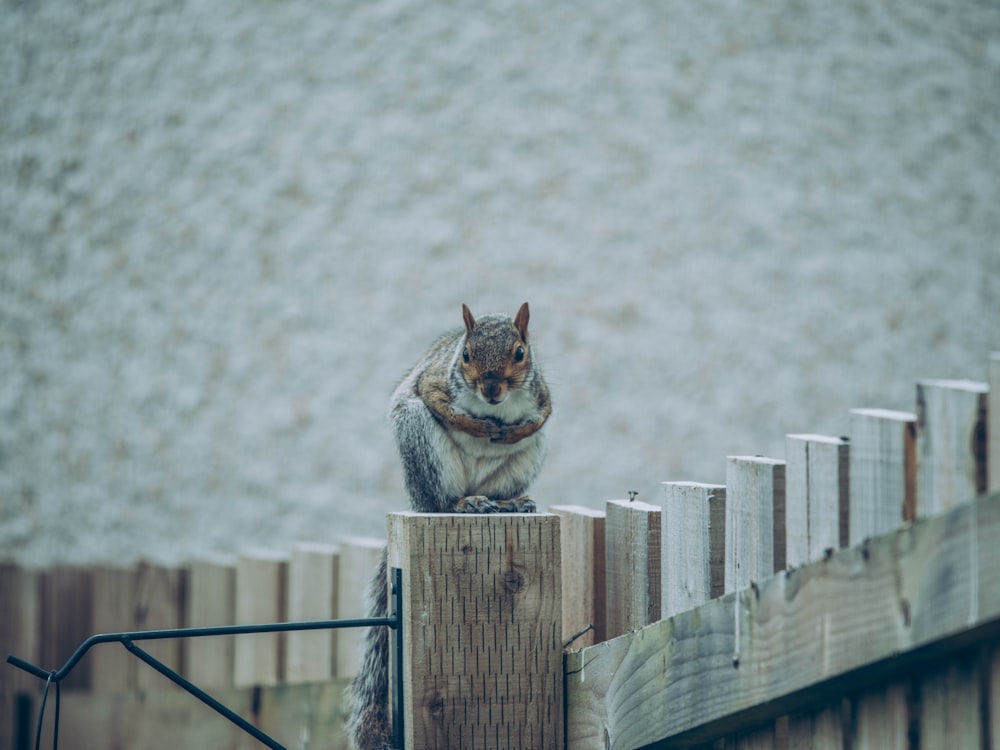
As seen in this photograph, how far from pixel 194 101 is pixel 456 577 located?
306 cm

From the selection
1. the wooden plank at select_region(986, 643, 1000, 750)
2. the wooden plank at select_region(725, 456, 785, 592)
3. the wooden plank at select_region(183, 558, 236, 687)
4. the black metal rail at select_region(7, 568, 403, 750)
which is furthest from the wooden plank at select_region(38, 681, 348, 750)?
the wooden plank at select_region(986, 643, 1000, 750)

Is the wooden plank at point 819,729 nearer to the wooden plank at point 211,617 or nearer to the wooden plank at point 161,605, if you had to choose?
the wooden plank at point 211,617

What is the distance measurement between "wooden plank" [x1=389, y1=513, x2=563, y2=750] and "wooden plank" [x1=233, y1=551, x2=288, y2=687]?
123 centimetres

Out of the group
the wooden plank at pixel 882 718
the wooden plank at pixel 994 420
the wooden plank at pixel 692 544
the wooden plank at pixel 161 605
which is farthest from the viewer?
the wooden plank at pixel 161 605

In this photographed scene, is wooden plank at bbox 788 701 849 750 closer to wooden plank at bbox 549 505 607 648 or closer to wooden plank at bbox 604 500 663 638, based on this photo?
wooden plank at bbox 604 500 663 638

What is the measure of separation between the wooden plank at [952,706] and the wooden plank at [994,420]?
166 millimetres

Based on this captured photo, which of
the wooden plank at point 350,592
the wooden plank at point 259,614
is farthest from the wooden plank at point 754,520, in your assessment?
the wooden plank at point 259,614

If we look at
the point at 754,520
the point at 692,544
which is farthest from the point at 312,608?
the point at 754,520

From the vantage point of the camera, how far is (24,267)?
162 inches

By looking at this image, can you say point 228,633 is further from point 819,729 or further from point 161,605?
point 161,605

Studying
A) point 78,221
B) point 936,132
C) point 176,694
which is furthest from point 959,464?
point 78,221

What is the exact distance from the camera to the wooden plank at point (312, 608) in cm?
234

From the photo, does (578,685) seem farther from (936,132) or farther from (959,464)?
(936,132)

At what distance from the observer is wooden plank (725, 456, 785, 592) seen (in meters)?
1.12
